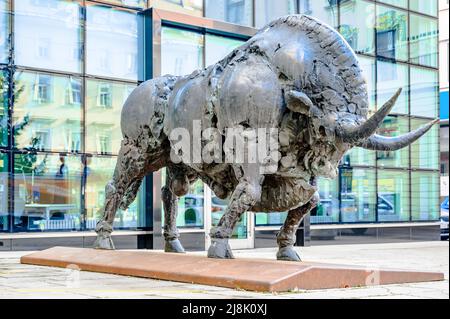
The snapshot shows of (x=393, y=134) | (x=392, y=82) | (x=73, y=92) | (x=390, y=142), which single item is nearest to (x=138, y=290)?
(x=390, y=142)

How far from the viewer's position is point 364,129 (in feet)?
22.5

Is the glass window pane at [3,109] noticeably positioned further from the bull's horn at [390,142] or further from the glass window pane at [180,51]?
the bull's horn at [390,142]

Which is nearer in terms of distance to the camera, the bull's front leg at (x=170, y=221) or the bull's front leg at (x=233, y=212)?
the bull's front leg at (x=233, y=212)

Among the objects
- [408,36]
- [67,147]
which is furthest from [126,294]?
[408,36]

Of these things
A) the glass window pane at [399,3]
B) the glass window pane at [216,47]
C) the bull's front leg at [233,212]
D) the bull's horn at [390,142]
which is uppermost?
the glass window pane at [399,3]

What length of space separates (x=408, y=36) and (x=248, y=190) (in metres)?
15.2

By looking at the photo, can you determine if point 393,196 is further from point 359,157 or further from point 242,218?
point 242,218

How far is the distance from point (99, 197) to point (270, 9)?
653cm

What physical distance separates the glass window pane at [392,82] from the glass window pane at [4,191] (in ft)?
35.2

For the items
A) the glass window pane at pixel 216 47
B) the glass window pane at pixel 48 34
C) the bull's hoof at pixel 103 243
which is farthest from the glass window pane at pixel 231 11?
the bull's hoof at pixel 103 243

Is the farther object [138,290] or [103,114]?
[103,114]

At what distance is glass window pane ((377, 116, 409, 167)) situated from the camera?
20.6 m

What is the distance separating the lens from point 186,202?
16.6 meters

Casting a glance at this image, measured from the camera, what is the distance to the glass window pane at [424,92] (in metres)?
21.4
